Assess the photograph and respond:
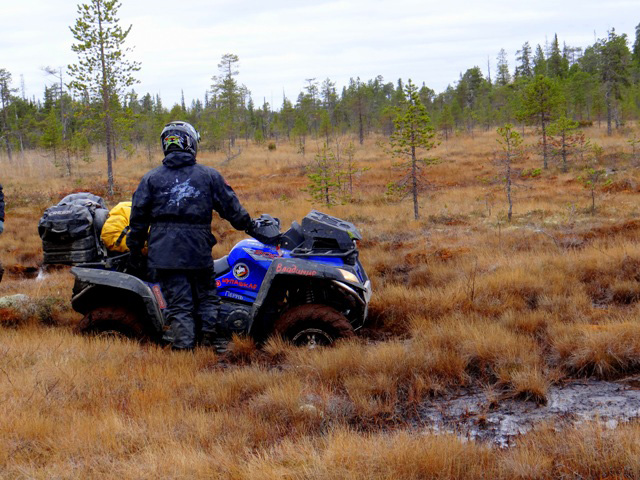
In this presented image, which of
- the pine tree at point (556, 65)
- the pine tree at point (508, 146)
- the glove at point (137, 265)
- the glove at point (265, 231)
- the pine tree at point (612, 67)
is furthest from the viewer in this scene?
the pine tree at point (556, 65)

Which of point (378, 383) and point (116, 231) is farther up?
point (116, 231)

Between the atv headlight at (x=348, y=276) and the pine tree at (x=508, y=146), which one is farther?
the pine tree at (x=508, y=146)

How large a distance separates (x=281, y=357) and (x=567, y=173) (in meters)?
25.8

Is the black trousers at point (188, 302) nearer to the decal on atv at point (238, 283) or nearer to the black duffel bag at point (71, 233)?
the decal on atv at point (238, 283)

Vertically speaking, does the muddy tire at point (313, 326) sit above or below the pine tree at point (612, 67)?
below

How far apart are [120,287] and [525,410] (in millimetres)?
3641

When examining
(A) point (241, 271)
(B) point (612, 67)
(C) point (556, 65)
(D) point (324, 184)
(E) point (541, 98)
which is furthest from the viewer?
(C) point (556, 65)

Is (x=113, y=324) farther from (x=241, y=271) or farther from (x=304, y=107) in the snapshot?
(x=304, y=107)

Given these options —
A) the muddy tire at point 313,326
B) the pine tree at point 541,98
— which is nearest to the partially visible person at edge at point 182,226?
the muddy tire at point 313,326

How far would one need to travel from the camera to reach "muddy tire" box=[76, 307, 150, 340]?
206 inches

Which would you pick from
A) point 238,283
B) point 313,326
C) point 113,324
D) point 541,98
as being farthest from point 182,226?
point 541,98

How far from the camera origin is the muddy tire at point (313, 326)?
194 inches

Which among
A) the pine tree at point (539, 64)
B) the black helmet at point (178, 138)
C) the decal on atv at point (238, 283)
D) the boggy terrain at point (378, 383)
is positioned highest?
the pine tree at point (539, 64)

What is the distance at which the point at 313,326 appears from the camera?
4.98 meters
